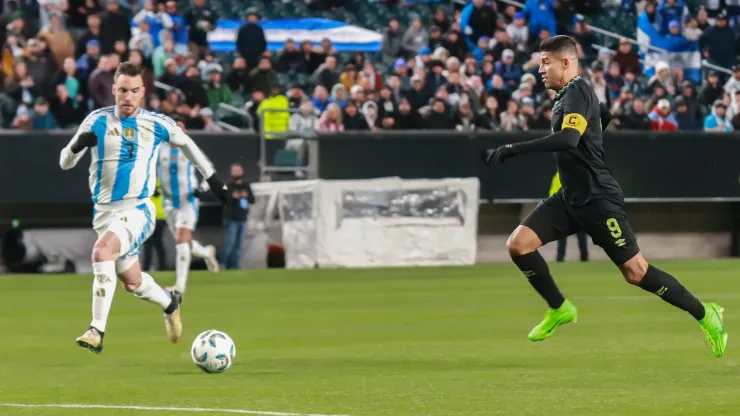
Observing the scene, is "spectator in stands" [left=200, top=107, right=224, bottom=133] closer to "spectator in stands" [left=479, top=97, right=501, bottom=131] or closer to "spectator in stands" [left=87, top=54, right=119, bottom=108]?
"spectator in stands" [left=87, top=54, right=119, bottom=108]

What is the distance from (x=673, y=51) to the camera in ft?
93.9

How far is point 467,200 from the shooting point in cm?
2344

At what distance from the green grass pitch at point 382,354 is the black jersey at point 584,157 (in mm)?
1178

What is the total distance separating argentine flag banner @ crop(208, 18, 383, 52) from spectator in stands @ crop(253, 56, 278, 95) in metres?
2.59

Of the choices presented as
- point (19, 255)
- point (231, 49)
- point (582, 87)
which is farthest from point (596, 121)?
point (231, 49)

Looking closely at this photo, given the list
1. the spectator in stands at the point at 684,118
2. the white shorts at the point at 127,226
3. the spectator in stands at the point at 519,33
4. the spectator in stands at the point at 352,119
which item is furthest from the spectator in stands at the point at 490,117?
the white shorts at the point at 127,226

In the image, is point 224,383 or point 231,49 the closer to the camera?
point 224,383

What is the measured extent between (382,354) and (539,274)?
134 centimetres

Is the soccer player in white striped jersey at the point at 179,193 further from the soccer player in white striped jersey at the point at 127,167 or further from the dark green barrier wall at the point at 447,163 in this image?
the soccer player in white striped jersey at the point at 127,167

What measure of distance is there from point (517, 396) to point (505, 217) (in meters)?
16.5

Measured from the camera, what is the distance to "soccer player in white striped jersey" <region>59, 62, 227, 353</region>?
10.5m

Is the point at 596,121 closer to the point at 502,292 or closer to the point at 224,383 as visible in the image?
the point at 224,383

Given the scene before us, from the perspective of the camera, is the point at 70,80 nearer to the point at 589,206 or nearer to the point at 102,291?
the point at 102,291

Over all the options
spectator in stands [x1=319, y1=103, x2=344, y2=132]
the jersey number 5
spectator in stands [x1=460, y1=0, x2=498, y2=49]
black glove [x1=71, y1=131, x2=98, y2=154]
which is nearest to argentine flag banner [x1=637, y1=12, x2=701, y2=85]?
spectator in stands [x1=460, y1=0, x2=498, y2=49]
